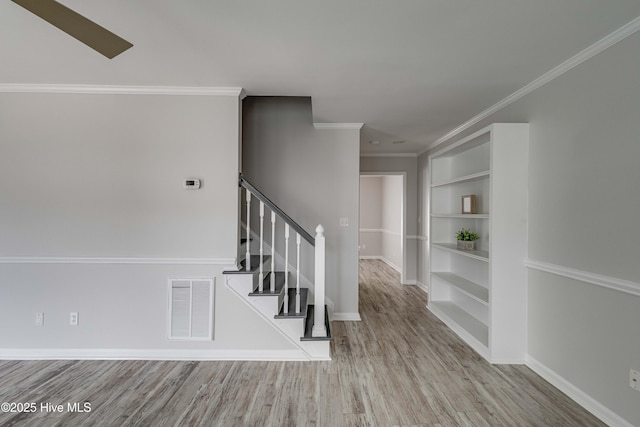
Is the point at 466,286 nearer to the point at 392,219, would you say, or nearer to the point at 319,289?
the point at 319,289

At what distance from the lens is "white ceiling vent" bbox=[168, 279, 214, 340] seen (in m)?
2.78

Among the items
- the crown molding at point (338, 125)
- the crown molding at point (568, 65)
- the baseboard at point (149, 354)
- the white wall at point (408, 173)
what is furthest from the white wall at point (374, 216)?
the baseboard at point (149, 354)

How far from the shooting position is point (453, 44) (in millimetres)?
2021

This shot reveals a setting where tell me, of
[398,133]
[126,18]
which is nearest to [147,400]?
[126,18]

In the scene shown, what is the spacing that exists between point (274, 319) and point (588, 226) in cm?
259

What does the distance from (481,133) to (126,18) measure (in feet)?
9.94

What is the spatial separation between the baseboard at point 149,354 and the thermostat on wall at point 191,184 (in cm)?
154

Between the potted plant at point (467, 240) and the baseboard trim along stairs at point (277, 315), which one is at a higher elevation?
the potted plant at point (467, 240)

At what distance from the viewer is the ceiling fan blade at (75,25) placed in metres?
1.24

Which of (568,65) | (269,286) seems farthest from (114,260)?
(568,65)

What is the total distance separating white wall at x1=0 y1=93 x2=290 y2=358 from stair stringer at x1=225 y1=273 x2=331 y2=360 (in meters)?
0.08

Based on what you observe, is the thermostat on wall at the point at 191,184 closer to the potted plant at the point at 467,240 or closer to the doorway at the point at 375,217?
the potted plant at the point at 467,240

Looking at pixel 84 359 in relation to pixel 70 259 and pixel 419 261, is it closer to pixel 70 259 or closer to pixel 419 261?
pixel 70 259

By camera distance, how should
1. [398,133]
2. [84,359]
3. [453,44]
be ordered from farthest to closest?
[398,133], [84,359], [453,44]
